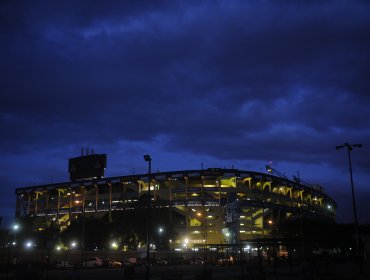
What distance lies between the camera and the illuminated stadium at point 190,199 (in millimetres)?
119875

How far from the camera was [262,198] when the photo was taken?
131m

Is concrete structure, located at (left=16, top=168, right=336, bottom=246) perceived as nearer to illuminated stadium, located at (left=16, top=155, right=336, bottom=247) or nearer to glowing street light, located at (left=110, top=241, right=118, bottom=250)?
illuminated stadium, located at (left=16, top=155, right=336, bottom=247)

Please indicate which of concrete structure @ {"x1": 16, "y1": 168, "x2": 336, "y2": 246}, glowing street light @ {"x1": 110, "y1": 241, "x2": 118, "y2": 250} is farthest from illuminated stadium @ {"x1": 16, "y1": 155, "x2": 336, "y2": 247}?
glowing street light @ {"x1": 110, "y1": 241, "x2": 118, "y2": 250}

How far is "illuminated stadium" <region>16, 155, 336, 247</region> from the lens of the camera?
4719 inches

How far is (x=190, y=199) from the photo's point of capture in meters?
121

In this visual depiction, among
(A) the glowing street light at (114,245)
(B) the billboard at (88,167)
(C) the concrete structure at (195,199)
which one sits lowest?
(A) the glowing street light at (114,245)

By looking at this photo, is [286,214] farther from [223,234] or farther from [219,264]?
[219,264]

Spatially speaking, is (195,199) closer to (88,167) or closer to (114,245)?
(114,245)

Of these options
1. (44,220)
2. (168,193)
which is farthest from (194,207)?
(44,220)

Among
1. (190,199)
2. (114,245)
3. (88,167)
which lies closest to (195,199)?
(190,199)

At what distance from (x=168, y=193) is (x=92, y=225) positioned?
30.3 metres

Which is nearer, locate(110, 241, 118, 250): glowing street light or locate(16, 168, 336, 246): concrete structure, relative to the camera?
locate(110, 241, 118, 250): glowing street light

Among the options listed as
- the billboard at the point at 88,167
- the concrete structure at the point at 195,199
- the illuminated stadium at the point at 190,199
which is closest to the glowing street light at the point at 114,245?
the illuminated stadium at the point at 190,199

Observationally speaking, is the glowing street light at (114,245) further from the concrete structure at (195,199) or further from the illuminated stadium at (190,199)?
the concrete structure at (195,199)
